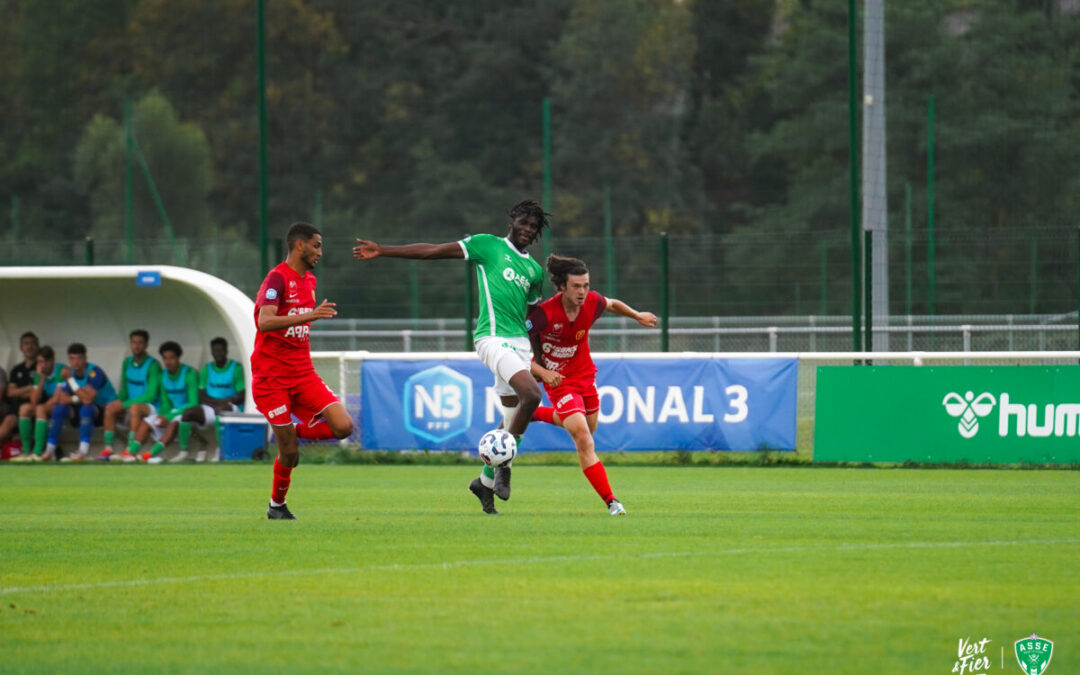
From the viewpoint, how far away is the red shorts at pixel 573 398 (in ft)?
38.0

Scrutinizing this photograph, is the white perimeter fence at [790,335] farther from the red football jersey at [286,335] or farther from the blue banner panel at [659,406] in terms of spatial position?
the red football jersey at [286,335]

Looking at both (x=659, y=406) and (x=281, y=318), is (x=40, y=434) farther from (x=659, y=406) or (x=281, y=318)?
(x=281, y=318)

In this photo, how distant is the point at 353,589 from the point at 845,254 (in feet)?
91.8

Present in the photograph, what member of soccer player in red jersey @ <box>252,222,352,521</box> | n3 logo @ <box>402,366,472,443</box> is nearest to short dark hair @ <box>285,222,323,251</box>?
soccer player in red jersey @ <box>252,222,352,521</box>

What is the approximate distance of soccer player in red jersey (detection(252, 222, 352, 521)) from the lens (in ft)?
37.3

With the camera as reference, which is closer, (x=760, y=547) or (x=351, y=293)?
(x=760, y=547)

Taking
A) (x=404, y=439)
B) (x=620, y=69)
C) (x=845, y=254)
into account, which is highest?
(x=620, y=69)

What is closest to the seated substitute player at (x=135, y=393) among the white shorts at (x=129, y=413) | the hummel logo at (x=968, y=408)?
the white shorts at (x=129, y=413)

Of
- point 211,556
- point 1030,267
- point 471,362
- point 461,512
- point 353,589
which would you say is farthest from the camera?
point 1030,267

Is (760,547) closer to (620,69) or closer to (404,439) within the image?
(404,439)

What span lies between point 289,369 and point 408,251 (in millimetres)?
1299

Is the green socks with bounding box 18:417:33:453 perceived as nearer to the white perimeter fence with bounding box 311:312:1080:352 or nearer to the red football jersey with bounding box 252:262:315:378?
the red football jersey with bounding box 252:262:315:378

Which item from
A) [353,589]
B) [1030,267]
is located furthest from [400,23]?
[353,589]

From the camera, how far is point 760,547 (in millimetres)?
9344
